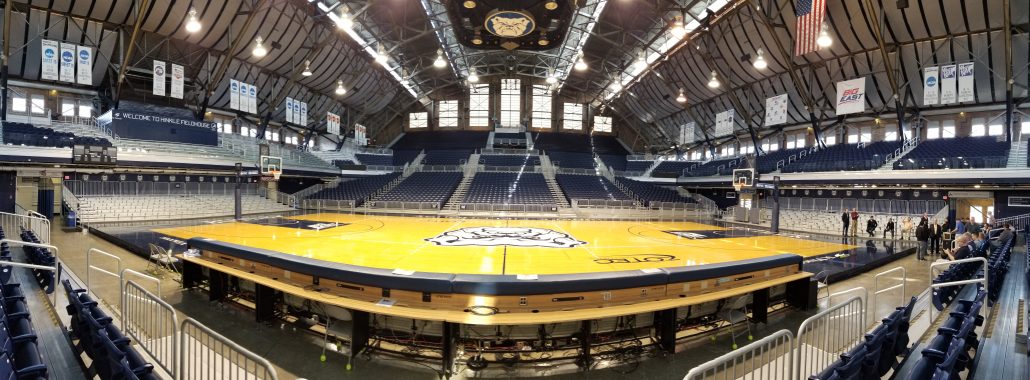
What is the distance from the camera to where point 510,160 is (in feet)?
125

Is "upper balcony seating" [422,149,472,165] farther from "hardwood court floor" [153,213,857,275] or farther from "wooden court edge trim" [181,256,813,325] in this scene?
"wooden court edge trim" [181,256,813,325]

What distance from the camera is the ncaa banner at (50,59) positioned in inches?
714

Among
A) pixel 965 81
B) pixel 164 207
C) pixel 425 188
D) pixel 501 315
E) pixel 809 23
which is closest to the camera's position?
pixel 501 315

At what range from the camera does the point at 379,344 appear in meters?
5.14

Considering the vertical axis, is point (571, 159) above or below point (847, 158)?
above

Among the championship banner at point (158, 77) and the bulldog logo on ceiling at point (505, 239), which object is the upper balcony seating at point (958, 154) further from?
the championship banner at point (158, 77)

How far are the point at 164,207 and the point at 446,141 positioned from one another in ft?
81.1

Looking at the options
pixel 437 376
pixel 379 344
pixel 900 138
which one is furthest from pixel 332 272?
pixel 900 138

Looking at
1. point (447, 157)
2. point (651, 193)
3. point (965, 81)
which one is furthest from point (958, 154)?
point (447, 157)

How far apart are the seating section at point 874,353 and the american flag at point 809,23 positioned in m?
15.3

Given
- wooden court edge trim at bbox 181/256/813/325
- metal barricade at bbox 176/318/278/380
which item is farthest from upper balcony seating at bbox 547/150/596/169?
metal barricade at bbox 176/318/278/380

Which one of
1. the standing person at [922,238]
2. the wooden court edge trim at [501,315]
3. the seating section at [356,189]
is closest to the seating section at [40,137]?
the seating section at [356,189]

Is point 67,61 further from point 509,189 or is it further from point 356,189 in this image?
point 509,189

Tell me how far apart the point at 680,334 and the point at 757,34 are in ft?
79.9
